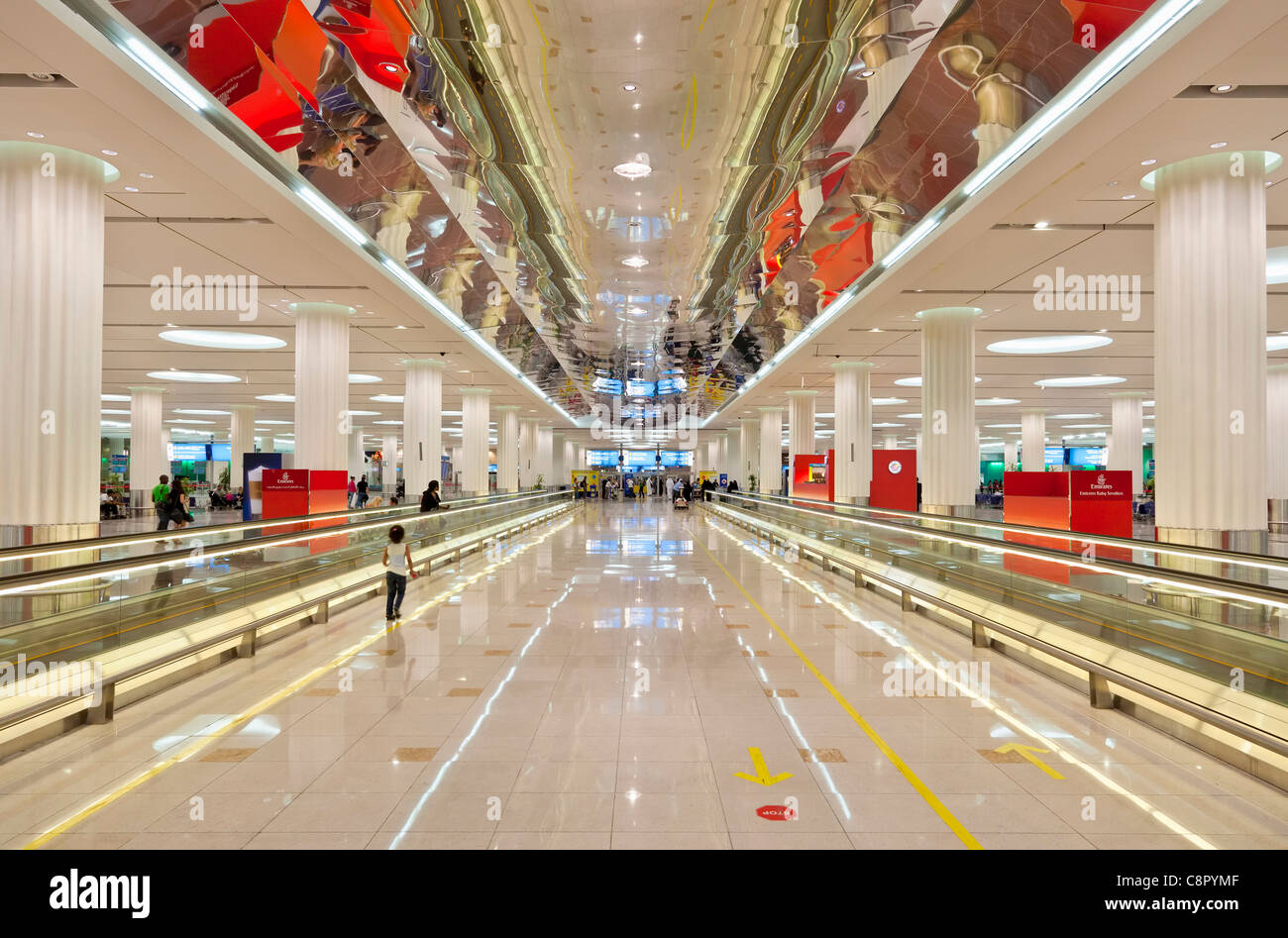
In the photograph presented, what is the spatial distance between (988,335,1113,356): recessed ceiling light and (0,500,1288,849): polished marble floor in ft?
49.1

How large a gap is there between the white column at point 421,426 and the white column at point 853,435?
39.9 ft

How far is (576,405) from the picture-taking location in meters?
43.7

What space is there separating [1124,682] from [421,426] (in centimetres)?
2131

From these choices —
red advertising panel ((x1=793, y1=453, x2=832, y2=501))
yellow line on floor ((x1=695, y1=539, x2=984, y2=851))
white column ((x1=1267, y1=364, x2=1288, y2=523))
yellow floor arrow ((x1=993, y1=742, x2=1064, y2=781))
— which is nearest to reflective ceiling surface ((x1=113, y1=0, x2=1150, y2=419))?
yellow floor arrow ((x1=993, y1=742, x2=1064, y2=781))

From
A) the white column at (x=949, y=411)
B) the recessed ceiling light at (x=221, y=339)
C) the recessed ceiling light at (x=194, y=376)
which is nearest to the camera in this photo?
the white column at (x=949, y=411)

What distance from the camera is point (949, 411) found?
1623cm

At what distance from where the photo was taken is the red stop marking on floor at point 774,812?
4.13 meters

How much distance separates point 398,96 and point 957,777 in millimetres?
7691

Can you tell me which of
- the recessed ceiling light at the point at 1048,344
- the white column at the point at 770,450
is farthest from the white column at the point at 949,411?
the white column at the point at 770,450

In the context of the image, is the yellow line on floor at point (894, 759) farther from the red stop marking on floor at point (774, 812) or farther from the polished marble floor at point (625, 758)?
the red stop marking on floor at point (774, 812)

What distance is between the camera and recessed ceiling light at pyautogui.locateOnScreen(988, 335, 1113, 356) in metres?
20.9
